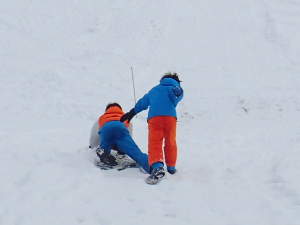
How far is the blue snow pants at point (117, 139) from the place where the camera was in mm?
7406

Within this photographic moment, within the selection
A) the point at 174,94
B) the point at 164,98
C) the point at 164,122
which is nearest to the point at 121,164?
the point at 164,122

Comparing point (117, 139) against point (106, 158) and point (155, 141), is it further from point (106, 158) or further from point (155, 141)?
A: point (155, 141)

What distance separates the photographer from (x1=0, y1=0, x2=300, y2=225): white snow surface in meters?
5.80

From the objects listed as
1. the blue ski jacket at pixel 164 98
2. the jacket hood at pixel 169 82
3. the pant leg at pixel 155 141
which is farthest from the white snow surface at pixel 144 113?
the jacket hood at pixel 169 82

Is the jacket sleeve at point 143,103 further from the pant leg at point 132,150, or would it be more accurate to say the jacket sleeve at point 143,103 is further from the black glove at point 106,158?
the black glove at point 106,158

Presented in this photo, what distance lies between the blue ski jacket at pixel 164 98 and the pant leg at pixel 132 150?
0.58 m

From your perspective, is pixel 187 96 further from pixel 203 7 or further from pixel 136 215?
pixel 136 215

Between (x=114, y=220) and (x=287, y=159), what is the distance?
3.41 m

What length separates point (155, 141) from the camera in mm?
6988

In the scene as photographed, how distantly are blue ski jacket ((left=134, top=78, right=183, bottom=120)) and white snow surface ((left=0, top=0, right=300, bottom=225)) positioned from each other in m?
1.00

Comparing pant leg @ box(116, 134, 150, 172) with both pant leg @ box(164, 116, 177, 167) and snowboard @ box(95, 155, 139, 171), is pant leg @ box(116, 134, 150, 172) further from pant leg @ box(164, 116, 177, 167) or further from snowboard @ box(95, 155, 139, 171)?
pant leg @ box(164, 116, 177, 167)

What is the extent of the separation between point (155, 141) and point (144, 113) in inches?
208

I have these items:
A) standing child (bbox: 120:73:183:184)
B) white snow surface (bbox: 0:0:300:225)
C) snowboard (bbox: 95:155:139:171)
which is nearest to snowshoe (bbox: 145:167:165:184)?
white snow surface (bbox: 0:0:300:225)

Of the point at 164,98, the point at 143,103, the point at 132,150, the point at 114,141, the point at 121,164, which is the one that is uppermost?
the point at 164,98
